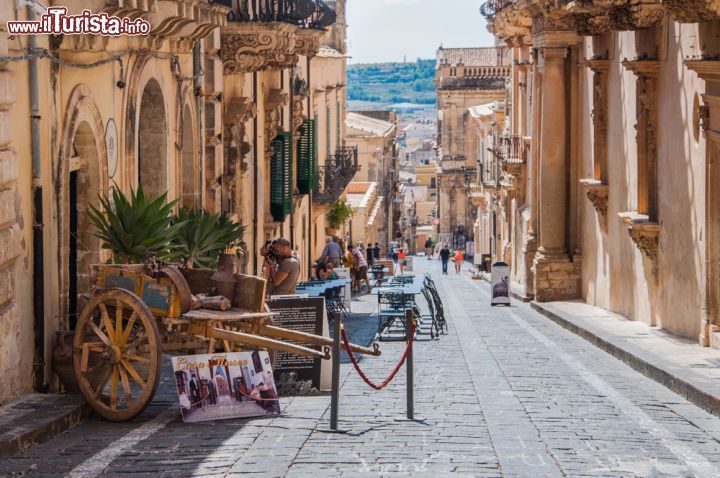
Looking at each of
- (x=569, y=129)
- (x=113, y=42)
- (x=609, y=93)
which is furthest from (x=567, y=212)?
(x=113, y=42)

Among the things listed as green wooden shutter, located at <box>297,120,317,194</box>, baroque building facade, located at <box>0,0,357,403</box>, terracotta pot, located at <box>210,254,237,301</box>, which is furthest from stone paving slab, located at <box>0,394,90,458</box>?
green wooden shutter, located at <box>297,120,317,194</box>

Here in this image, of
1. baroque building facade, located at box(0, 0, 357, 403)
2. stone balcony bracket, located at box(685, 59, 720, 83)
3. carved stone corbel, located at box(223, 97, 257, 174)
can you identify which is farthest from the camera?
carved stone corbel, located at box(223, 97, 257, 174)

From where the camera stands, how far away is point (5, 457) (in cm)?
927

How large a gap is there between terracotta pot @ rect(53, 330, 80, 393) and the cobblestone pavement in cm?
74

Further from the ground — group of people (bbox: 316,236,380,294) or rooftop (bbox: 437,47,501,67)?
rooftop (bbox: 437,47,501,67)

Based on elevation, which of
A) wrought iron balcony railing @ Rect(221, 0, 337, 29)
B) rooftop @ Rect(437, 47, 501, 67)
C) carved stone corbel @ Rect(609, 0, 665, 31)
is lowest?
carved stone corbel @ Rect(609, 0, 665, 31)

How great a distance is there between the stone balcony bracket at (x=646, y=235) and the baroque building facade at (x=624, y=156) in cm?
2

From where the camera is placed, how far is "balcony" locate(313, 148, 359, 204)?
4084 cm

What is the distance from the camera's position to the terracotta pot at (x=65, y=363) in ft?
38.1

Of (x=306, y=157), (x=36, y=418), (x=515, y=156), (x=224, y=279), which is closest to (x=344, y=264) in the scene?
(x=306, y=157)

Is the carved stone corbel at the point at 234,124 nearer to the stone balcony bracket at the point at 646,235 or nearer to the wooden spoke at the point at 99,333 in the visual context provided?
the stone balcony bracket at the point at 646,235

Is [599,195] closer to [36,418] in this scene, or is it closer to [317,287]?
[317,287]

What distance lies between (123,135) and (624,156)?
948cm

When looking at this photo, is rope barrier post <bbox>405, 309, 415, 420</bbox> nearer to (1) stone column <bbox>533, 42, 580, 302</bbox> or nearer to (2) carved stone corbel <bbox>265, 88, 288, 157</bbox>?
(1) stone column <bbox>533, 42, 580, 302</bbox>
